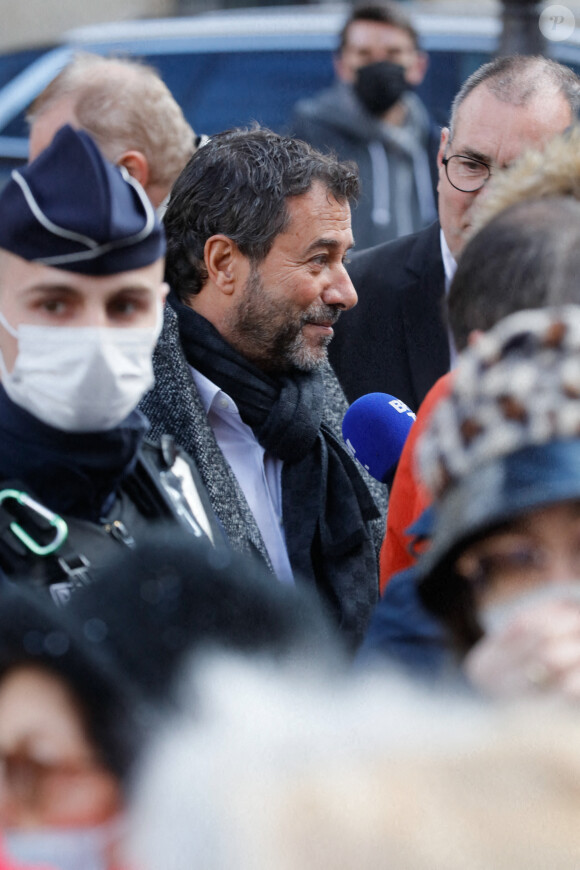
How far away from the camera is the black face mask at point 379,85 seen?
573 centimetres

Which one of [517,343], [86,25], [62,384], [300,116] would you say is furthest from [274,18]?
[517,343]

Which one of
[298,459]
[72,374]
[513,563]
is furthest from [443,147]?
[513,563]

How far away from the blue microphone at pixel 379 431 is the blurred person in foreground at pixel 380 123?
2.99 m

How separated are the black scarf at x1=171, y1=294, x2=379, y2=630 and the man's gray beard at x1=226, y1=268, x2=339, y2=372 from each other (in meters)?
0.05

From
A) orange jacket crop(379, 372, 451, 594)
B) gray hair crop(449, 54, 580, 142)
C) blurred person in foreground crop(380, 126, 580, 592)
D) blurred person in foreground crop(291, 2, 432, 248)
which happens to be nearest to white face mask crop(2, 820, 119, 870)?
blurred person in foreground crop(380, 126, 580, 592)

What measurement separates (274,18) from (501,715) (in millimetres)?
6888

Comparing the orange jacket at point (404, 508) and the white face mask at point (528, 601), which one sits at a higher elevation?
the white face mask at point (528, 601)

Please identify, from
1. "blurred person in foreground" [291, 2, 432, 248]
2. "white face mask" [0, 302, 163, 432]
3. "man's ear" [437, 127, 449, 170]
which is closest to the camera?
"white face mask" [0, 302, 163, 432]

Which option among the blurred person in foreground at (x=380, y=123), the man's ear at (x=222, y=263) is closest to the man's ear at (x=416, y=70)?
the blurred person in foreground at (x=380, y=123)

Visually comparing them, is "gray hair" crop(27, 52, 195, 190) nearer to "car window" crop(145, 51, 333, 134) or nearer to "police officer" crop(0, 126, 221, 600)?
"police officer" crop(0, 126, 221, 600)

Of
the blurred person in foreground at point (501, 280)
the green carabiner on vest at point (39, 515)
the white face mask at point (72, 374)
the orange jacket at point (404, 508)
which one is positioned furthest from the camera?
the orange jacket at point (404, 508)

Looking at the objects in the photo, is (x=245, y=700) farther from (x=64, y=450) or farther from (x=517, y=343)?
(x=64, y=450)

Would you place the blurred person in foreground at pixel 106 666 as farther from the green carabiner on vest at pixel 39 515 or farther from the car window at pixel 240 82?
the car window at pixel 240 82

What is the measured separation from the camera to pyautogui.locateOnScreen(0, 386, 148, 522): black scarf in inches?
67.8
